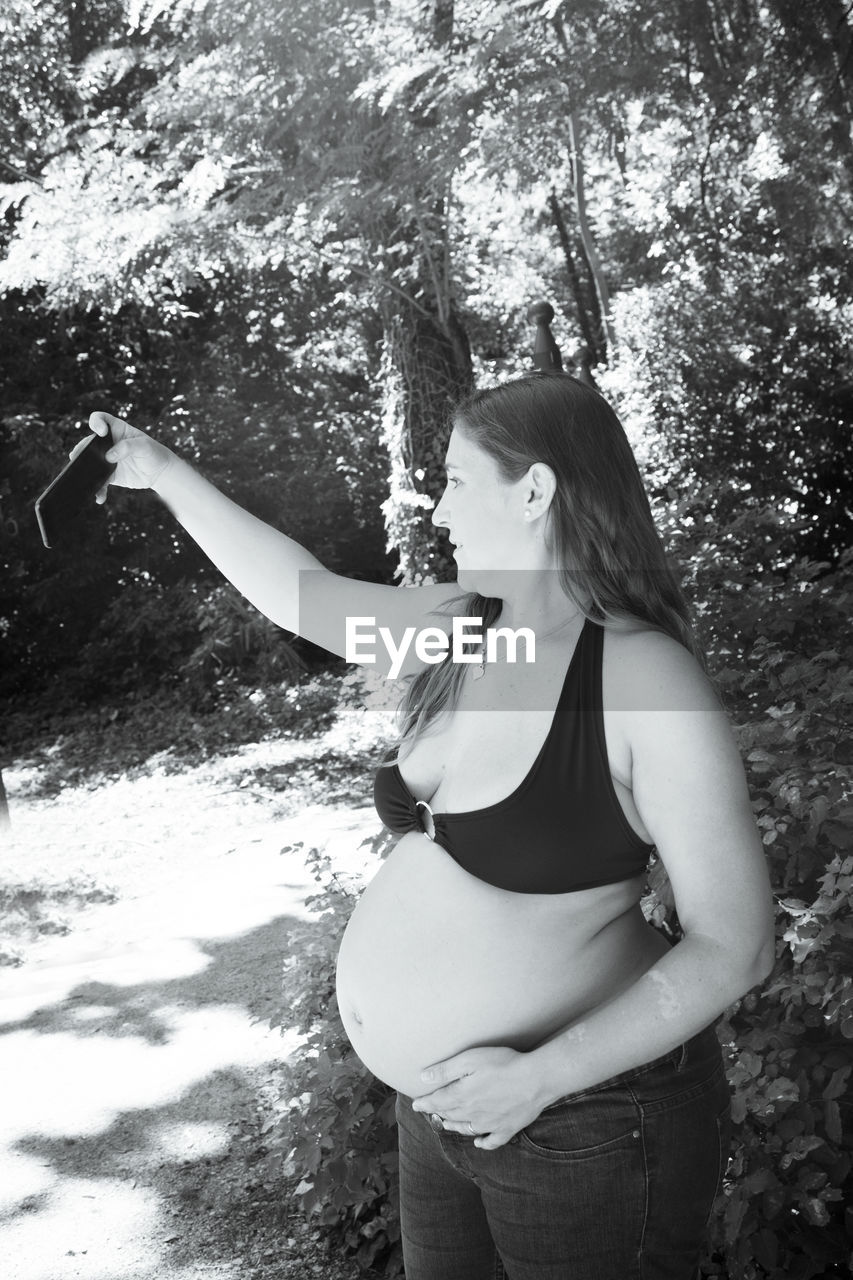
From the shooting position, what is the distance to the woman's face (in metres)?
1.39

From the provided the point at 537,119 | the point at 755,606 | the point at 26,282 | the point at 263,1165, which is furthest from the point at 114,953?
the point at 26,282

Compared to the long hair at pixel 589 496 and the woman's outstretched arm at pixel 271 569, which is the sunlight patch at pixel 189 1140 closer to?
the woman's outstretched arm at pixel 271 569

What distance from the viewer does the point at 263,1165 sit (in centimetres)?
298

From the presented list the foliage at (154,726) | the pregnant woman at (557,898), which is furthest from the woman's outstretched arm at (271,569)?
the foliage at (154,726)

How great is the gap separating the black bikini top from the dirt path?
67.9 inches

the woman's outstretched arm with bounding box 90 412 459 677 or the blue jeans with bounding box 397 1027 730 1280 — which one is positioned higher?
the woman's outstretched arm with bounding box 90 412 459 677

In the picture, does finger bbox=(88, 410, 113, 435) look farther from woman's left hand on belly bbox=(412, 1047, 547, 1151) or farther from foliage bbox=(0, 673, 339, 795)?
foliage bbox=(0, 673, 339, 795)

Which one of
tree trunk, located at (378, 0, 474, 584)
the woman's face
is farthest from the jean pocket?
tree trunk, located at (378, 0, 474, 584)

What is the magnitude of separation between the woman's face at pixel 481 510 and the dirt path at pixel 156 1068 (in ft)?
6.13

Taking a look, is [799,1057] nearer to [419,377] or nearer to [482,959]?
[482,959]

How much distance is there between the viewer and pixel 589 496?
1.38 m

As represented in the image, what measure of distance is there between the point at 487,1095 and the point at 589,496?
691 millimetres

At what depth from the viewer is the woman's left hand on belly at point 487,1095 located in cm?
117

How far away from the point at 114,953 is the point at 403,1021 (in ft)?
12.6
